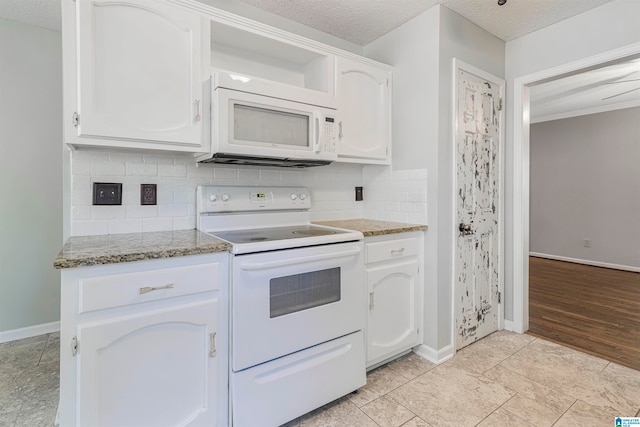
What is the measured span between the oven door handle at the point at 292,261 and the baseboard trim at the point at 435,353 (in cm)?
98

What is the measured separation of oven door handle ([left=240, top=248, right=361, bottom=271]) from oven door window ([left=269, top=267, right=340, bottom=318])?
0.24 feet

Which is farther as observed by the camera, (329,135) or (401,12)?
(401,12)

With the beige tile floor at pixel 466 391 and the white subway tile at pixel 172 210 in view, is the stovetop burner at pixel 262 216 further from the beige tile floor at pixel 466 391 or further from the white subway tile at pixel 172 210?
the beige tile floor at pixel 466 391

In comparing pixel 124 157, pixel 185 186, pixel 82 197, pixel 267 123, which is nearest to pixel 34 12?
pixel 124 157

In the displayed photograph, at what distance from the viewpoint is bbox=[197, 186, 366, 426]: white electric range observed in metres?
1.45

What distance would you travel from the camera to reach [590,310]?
3061 millimetres

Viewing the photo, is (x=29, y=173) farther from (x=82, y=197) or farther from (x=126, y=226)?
(x=126, y=226)

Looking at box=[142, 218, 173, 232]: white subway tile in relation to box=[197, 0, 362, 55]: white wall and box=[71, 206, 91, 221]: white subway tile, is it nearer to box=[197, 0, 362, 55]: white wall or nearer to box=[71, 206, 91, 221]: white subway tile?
box=[71, 206, 91, 221]: white subway tile

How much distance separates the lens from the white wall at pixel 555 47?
2074 millimetres

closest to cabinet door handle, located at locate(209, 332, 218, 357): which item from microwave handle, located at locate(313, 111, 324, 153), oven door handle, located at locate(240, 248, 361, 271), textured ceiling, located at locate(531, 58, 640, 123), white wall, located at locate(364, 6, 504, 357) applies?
oven door handle, located at locate(240, 248, 361, 271)

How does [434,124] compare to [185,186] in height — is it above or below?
above

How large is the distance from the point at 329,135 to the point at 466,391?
5.54 ft

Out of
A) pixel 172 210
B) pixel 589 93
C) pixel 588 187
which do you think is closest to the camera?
pixel 172 210

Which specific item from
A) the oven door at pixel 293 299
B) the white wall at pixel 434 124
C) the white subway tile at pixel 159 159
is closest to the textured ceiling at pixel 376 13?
the white wall at pixel 434 124
